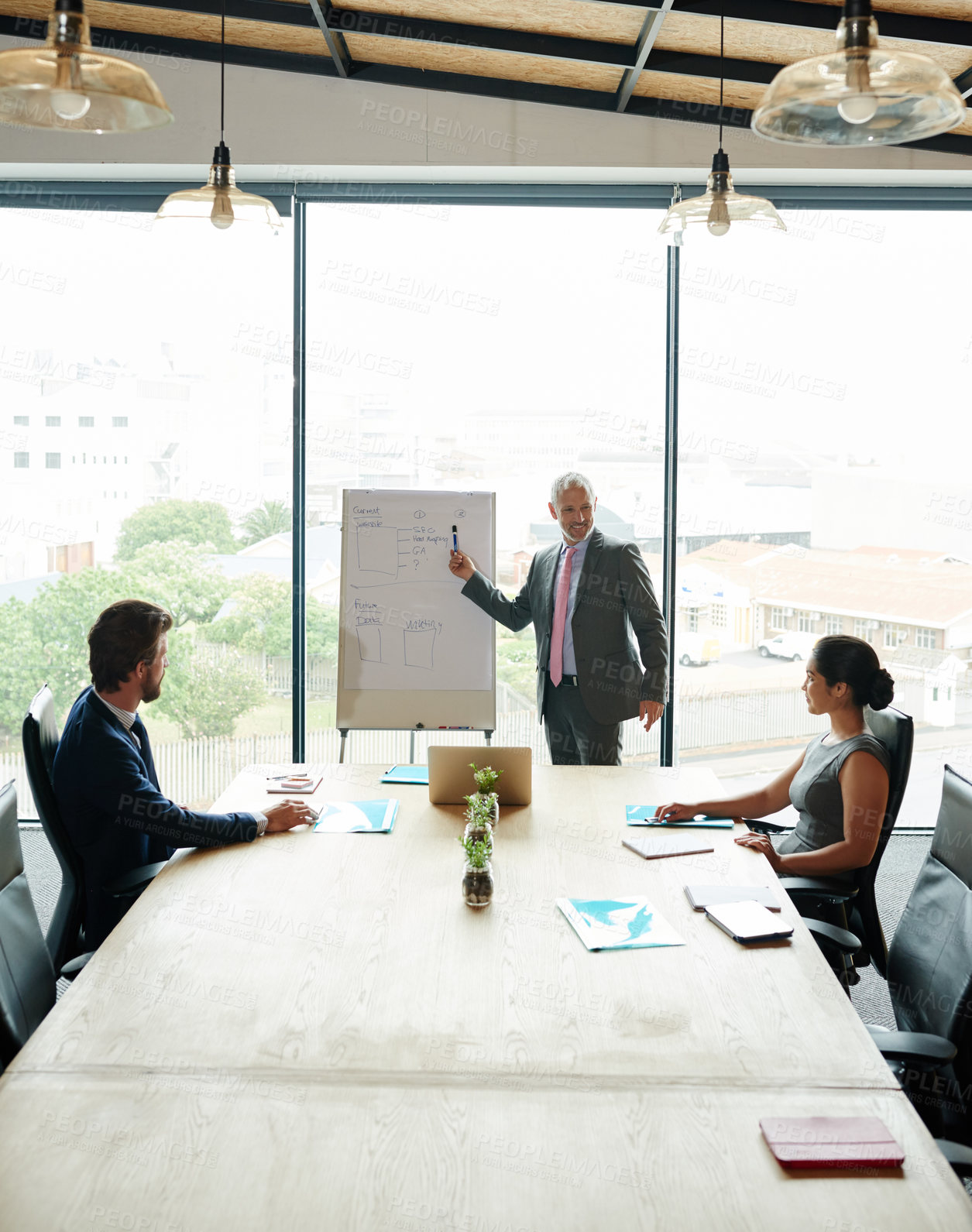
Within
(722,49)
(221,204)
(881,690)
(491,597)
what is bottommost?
(881,690)

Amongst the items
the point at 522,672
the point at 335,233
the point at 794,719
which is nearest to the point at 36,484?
the point at 335,233

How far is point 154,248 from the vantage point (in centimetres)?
485

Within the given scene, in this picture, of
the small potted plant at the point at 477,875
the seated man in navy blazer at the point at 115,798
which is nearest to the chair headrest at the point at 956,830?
the small potted plant at the point at 477,875

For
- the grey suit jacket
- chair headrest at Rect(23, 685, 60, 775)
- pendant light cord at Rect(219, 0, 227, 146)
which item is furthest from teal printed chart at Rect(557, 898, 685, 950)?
pendant light cord at Rect(219, 0, 227, 146)

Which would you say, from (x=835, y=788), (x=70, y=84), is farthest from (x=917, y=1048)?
(x=70, y=84)

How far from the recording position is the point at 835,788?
2783mm

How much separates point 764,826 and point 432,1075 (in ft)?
5.39

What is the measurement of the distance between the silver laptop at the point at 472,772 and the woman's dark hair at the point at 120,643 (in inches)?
34.4

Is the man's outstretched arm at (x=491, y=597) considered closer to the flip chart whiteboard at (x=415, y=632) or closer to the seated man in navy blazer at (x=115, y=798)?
the flip chart whiteboard at (x=415, y=632)

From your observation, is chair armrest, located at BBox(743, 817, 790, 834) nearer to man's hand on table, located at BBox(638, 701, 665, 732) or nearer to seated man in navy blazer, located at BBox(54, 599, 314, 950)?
man's hand on table, located at BBox(638, 701, 665, 732)

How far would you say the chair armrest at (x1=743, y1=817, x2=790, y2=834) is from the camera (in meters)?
2.99

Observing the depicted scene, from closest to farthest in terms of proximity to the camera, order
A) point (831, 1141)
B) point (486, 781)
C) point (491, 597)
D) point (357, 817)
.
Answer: point (831, 1141), point (486, 781), point (357, 817), point (491, 597)

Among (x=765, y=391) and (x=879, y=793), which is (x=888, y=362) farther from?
(x=879, y=793)

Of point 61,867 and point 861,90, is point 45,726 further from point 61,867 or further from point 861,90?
point 861,90
